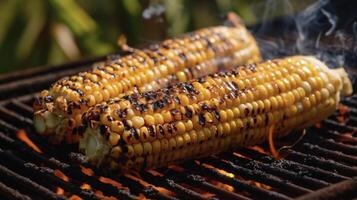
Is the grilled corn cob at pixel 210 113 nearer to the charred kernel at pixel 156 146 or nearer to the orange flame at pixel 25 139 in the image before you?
the charred kernel at pixel 156 146

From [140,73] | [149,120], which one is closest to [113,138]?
[149,120]

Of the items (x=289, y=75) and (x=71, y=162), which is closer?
(x=71, y=162)

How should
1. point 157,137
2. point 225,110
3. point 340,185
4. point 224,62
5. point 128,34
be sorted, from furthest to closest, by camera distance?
point 128,34
point 224,62
point 225,110
point 157,137
point 340,185

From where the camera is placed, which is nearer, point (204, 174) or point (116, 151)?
point (116, 151)

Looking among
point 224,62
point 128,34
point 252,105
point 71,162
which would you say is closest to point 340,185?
point 252,105

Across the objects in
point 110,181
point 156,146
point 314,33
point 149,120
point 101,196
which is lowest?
point 101,196

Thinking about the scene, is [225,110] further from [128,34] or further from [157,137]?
[128,34]

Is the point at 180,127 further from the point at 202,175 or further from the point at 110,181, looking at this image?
the point at 110,181
